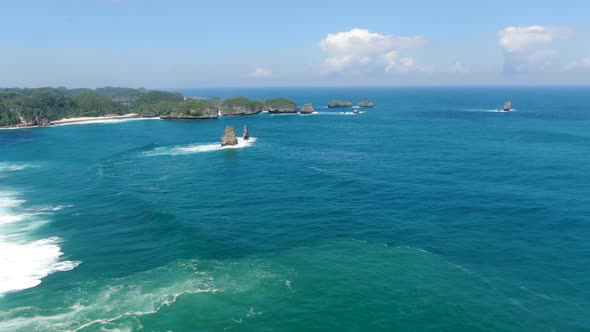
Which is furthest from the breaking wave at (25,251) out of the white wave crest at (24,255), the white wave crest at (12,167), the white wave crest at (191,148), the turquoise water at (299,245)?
the white wave crest at (191,148)

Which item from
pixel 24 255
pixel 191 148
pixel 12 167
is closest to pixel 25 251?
pixel 24 255

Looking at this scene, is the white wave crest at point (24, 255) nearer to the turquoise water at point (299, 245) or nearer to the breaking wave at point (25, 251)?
the breaking wave at point (25, 251)

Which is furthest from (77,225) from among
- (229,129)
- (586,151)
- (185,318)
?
(586,151)

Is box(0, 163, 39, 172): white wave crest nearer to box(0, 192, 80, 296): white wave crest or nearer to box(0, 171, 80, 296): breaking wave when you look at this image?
box(0, 171, 80, 296): breaking wave

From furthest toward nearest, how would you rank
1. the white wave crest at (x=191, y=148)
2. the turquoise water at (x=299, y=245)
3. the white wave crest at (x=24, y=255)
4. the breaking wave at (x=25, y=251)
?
1. the white wave crest at (x=191, y=148)
2. the breaking wave at (x=25, y=251)
3. the white wave crest at (x=24, y=255)
4. the turquoise water at (x=299, y=245)

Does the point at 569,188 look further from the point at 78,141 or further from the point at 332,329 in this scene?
the point at 78,141

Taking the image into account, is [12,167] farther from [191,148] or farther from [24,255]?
[24,255]
